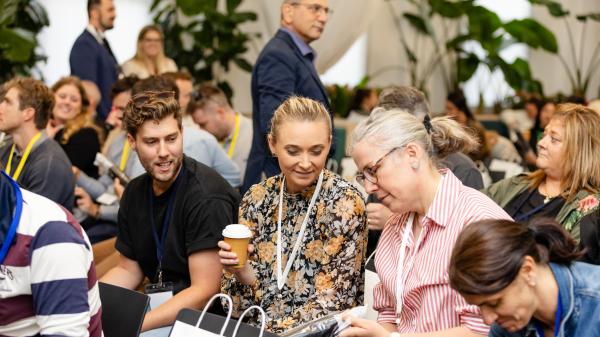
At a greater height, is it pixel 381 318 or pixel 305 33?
pixel 305 33

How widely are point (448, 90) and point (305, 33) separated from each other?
669cm

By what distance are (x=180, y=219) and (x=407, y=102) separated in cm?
119

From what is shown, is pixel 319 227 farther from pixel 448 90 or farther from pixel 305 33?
pixel 448 90

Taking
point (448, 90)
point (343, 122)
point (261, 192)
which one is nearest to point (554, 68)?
point (448, 90)

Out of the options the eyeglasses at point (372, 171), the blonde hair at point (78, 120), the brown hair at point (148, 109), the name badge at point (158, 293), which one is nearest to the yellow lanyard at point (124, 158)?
the blonde hair at point (78, 120)

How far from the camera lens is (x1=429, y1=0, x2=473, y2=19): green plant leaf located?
948 cm

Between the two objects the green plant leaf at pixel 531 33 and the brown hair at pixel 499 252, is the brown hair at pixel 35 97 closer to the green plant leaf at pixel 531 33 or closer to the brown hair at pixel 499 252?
the brown hair at pixel 499 252

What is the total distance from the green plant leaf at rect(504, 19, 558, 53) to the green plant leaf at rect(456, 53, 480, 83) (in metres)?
0.51

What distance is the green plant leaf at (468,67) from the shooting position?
32.4 ft

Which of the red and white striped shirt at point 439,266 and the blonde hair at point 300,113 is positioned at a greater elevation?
the blonde hair at point 300,113

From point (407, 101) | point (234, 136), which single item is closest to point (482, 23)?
point (234, 136)

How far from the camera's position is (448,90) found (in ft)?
34.4

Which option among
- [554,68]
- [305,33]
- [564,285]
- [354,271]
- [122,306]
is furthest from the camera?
[554,68]

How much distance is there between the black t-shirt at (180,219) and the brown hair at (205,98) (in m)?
2.03
